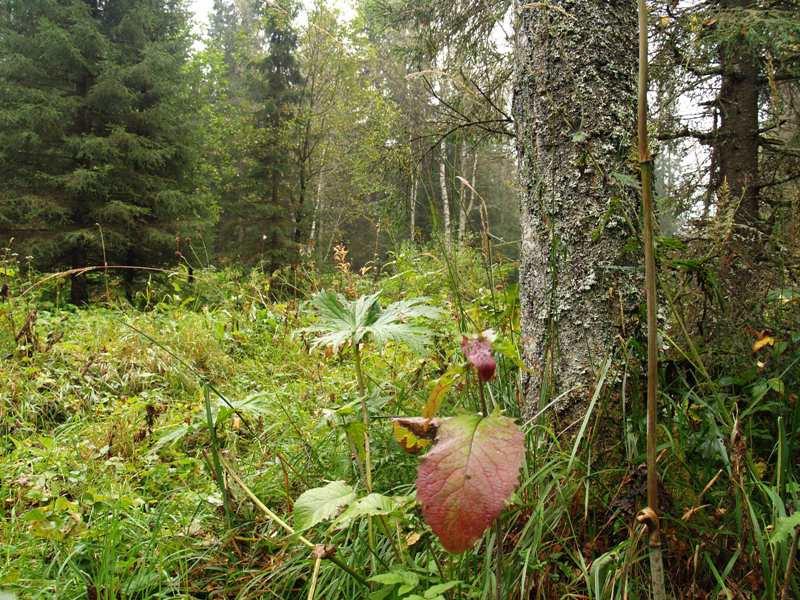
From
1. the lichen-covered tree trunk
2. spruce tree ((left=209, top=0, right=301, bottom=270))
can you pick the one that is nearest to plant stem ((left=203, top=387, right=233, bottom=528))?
the lichen-covered tree trunk

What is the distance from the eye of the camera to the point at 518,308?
6.39 ft

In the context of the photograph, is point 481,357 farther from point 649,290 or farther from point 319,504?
point 319,504

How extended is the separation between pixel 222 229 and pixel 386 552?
15031mm

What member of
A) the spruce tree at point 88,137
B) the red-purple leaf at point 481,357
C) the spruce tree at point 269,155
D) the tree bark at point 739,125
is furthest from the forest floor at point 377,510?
the spruce tree at point 269,155

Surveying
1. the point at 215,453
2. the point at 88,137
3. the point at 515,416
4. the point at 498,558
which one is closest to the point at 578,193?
the point at 515,416

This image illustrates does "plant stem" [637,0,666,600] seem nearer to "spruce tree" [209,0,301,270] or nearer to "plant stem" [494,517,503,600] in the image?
"plant stem" [494,517,503,600]

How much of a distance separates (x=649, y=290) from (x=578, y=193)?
0.89 m

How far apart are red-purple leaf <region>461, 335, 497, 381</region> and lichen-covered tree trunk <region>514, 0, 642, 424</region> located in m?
0.65

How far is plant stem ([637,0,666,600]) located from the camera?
0.64 m

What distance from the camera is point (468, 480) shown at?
2.20 feet

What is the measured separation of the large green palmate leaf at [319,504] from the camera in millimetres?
865

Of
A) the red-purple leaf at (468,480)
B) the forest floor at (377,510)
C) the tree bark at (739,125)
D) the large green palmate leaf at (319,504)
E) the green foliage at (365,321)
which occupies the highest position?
the tree bark at (739,125)

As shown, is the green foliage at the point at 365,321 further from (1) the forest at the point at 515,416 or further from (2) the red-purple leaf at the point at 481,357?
(2) the red-purple leaf at the point at 481,357

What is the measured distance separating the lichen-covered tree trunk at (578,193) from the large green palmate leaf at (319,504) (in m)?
0.70
